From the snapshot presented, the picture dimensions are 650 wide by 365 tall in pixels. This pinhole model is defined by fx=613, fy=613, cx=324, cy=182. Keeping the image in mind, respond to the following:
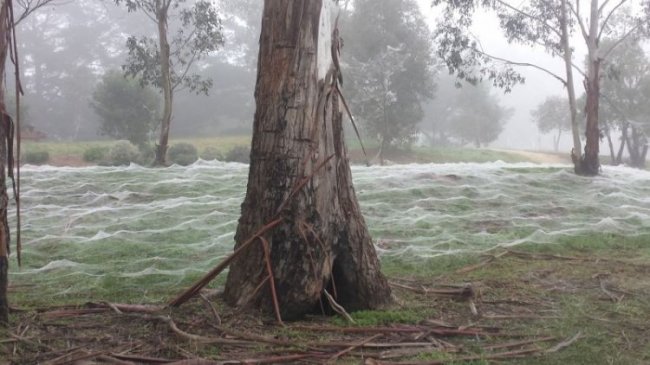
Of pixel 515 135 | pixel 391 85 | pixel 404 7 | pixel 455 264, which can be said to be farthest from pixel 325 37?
pixel 515 135

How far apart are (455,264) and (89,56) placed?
3082 cm

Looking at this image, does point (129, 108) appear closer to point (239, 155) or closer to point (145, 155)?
point (145, 155)

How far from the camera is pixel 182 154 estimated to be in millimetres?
15289

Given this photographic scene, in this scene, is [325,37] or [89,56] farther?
[89,56]

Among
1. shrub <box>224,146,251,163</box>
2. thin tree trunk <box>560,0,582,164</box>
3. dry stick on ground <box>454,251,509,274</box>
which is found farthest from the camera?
→ shrub <box>224,146,251,163</box>

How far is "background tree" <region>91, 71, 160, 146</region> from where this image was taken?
17.6 m

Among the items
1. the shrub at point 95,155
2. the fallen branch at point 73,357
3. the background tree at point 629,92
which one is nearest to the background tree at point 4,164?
the fallen branch at point 73,357

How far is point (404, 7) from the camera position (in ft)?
72.2

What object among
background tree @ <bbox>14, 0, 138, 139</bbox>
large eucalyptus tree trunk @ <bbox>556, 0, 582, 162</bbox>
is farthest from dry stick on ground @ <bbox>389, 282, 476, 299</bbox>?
background tree @ <bbox>14, 0, 138, 139</bbox>

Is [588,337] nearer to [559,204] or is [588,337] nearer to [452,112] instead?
[559,204]

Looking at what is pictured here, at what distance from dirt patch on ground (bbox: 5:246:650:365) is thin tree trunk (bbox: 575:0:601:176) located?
748 centimetres

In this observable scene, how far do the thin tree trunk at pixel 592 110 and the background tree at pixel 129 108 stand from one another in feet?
38.4

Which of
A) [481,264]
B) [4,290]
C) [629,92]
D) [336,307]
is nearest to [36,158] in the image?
[481,264]

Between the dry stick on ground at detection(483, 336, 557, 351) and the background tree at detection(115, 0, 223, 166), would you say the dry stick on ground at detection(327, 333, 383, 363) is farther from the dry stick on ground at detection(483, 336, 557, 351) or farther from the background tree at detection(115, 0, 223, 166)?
the background tree at detection(115, 0, 223, 166)
